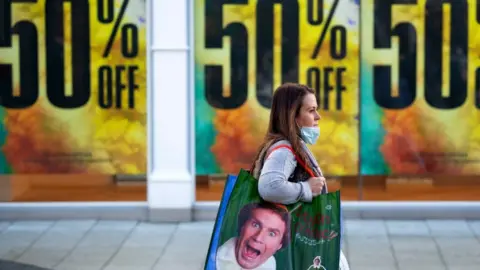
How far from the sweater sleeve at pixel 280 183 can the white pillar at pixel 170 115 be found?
18.4 ft

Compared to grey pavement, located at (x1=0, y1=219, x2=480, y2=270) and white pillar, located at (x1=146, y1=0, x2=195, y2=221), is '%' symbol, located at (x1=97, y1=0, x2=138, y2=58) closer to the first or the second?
white pillar, located at (x1=146, y1=0, x2=195, y2=221)

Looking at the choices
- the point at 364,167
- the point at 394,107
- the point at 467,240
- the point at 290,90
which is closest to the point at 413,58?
the point at 394,107

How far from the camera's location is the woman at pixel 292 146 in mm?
4898

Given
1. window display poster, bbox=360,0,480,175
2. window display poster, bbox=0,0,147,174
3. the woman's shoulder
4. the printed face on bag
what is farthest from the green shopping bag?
window display poster, bbox=0,0,147,174

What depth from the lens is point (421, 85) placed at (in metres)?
10.6

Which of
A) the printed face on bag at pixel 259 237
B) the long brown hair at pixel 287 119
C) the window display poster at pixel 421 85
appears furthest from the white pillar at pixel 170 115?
the printed face on bag at pixel 259 237

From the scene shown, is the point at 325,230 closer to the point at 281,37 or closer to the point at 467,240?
the point at 467,240

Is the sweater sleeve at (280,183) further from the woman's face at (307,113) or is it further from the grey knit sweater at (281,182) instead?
the woman's face at (307,113)

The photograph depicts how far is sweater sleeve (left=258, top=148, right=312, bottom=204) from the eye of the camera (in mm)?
4805

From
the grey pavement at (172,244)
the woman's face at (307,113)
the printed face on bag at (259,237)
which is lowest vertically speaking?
the grey pavement at (172,244)

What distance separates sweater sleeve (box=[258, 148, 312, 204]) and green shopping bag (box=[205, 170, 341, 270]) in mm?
54

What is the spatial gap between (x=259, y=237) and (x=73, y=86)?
242 inches

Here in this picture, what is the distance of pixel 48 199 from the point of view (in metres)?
10.9

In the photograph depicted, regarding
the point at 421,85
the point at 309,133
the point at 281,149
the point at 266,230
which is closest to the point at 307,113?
the point at 309,133
